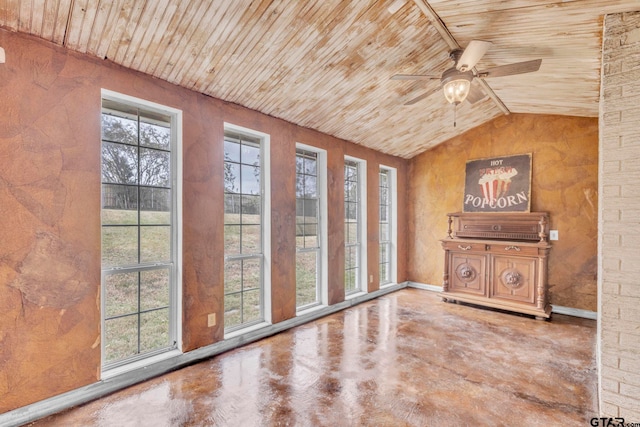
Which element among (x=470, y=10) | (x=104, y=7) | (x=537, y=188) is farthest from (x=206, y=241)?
(x=537, y=188)

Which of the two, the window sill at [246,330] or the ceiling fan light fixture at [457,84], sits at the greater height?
the ceiling fan light fixture at [457,84]

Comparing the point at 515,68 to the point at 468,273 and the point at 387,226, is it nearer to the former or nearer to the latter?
the point at 468,273

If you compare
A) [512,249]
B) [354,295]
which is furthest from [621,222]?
[354,295]

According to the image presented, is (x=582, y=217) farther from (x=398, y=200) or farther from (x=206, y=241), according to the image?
(x=206, y=241)

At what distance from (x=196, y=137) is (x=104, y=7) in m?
1.23

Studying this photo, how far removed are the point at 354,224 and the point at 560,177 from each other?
128 inches

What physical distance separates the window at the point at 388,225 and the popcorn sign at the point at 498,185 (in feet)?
4.39

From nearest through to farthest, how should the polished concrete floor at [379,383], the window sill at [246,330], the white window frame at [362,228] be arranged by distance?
the polished concrete floor at [379,383] → the window sill at [246,330] → the white window frame at [362,228]

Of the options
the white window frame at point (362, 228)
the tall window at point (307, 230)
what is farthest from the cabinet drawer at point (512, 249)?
the tall window at point (307, 230)

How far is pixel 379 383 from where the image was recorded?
2.64 m

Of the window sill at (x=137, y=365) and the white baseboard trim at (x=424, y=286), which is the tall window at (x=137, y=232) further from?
the white baseboard trim at (x=424, y=286)

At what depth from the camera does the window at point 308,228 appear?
4305 millimetres

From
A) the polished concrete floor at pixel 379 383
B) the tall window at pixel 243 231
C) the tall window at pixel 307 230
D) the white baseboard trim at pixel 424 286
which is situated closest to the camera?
the polished concrete floor at pixel 379 383

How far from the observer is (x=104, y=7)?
204cm
